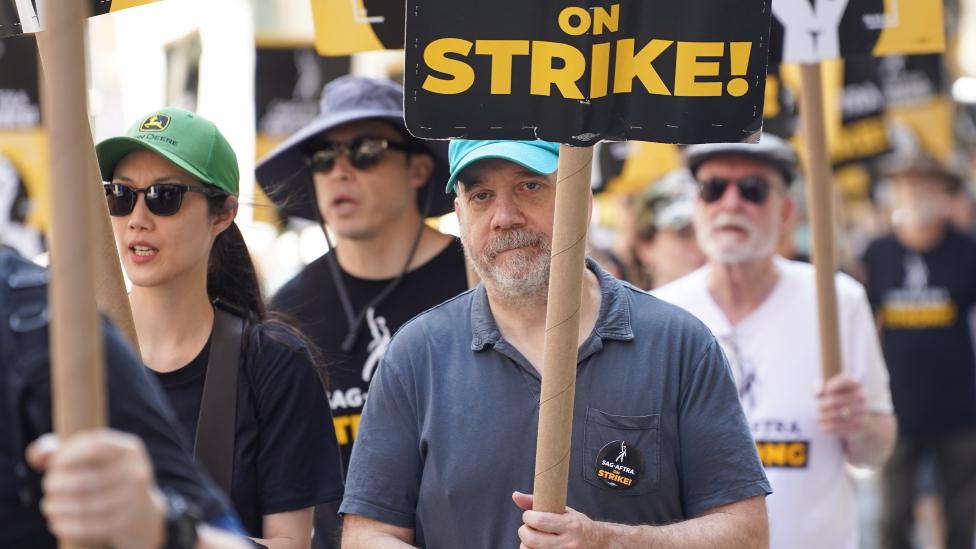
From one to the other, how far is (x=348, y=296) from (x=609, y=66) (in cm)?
209

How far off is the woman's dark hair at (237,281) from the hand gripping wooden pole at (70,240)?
6.48 ft

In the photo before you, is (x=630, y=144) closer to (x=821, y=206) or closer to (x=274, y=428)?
(x=821, y=206)

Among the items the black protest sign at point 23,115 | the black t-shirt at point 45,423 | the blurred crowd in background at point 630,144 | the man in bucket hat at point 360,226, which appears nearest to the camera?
the black t-shirt at point 45,423

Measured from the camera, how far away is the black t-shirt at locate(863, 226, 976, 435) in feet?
32.8

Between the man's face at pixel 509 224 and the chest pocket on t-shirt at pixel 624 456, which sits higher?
the man's face at pixel 509 224

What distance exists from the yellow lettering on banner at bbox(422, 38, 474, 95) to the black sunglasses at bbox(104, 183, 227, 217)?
104cm

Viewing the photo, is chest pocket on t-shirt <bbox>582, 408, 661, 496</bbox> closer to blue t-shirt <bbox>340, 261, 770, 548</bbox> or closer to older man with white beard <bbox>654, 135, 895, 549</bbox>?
blue t-shirt <bbox>340, 261, 770, 548</bbox>

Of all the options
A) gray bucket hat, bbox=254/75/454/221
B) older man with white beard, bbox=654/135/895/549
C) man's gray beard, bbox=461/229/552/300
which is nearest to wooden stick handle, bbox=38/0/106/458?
man's gray beard, bbox=461/229/552/300

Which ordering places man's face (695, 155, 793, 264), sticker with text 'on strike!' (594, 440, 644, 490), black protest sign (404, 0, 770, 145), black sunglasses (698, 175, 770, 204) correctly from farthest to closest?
black sunglasses (698, 175, 770, 204) → man's face (695, 155, 793, 264) → sticker with text 'on strike!' (594, 440, 644, 490) → black protest sign (404, 0, 770, 145)

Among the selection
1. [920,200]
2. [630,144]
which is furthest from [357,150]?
[920,200]

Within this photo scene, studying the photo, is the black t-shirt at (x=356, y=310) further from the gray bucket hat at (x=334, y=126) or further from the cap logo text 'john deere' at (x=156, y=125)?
the cap logo text 'john deere' at (x=156, y=125)

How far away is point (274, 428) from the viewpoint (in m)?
3.89

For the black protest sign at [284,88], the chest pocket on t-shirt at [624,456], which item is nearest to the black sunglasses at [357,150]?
the chest pocket on t-shirt at [624,456]

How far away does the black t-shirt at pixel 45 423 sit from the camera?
235 centimetres
